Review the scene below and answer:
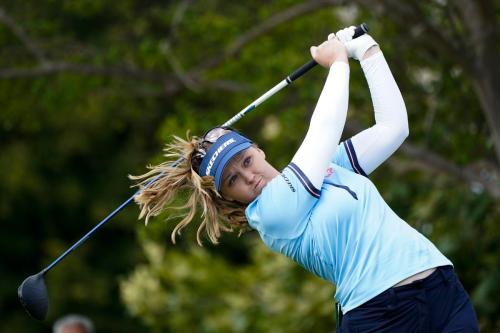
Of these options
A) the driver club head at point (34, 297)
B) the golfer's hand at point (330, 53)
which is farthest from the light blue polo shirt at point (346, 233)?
the driver club head at point (34, 297)

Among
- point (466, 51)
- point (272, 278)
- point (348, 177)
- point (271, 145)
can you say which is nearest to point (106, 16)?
point (271, 145)

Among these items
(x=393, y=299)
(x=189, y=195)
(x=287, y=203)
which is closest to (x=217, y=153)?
(x=189, y=195)

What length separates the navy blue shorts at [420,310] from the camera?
398cm

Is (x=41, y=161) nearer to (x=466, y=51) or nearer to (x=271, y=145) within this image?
(x=271, y=145)

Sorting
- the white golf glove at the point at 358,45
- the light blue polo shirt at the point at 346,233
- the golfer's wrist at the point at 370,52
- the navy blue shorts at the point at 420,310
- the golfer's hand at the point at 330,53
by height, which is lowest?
the navy blue shorts at the point at 420,310

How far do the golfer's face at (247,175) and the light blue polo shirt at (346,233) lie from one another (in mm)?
121

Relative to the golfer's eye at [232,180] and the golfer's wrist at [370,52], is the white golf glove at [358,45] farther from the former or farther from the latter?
the golfer's eye at [232,180]

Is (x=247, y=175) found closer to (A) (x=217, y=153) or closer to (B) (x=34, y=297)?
(A) (x=217, y=153)

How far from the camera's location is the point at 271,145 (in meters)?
11.8

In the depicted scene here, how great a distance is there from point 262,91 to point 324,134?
241 inches

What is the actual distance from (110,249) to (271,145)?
350 inches

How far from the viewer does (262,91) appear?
10.2 meters

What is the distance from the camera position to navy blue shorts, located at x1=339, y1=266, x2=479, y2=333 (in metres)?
3.98

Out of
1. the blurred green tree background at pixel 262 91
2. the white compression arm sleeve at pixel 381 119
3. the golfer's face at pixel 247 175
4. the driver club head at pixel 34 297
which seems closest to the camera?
the golfer's face at pixel 247 175
